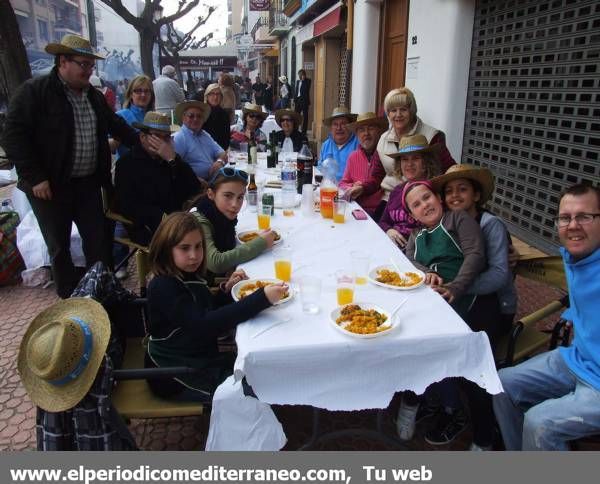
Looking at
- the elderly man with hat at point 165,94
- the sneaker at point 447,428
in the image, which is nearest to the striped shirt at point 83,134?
the sneaker at point 447,428

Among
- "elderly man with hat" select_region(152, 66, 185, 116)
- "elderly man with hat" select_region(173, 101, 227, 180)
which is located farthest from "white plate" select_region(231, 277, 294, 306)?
"elderly man with hat" select_region(152, 66, 185, 116)

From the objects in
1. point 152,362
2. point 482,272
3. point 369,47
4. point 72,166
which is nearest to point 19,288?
point 72,166

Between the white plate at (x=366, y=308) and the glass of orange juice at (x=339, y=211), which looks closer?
the white plate at (x=366, y=308)

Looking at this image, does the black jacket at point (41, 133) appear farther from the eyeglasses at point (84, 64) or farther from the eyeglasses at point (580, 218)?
the eyeglasses at point (580, 218)

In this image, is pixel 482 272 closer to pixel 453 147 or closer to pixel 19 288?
pixel 453 147

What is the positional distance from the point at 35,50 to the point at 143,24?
3.46 meters

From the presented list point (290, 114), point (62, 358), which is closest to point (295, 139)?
point (290, 114)

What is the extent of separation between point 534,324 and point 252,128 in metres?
4.89

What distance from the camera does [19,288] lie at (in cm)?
449

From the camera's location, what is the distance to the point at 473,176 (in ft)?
8.68

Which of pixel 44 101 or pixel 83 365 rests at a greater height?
pixel 44 101

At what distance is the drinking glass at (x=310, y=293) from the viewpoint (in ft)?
6.43

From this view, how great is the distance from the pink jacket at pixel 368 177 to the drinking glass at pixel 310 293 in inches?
81.0

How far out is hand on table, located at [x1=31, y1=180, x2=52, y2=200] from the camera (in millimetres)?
3312
